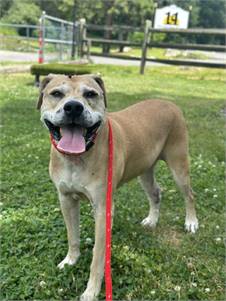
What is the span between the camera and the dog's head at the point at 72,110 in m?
3.14

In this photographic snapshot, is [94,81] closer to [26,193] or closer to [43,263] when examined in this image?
[43,263]

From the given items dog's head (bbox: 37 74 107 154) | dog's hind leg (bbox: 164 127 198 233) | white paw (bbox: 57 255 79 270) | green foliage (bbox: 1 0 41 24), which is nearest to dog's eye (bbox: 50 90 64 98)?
dog's head (bbox: 37 74 107 154)

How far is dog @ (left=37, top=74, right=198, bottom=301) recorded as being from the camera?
3.25m

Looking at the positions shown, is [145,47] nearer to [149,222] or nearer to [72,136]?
[149,222]

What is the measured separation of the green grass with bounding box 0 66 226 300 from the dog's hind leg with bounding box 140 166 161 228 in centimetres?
12

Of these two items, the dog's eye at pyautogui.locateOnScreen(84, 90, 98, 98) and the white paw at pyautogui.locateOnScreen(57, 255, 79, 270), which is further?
the white paw at pyautogui.locateOnScreen(57, 255, 79, 270)

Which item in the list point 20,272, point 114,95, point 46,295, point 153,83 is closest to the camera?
point 46,295

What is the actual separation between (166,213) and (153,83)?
12.0 m

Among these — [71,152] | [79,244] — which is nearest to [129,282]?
[79,244]

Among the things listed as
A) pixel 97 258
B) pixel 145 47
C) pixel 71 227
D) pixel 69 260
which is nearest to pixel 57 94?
pixel 71 227

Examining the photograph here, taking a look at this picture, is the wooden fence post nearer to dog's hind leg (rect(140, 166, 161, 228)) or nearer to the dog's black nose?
dog's hind leg (rect(140, 166, 161, 228))

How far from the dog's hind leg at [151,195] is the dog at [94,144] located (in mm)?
336

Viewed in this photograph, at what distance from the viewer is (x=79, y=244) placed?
4.16 metres

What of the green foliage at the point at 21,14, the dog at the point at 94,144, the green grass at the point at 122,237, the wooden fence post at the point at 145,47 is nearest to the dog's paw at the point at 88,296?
the dog at the point at 94,144
